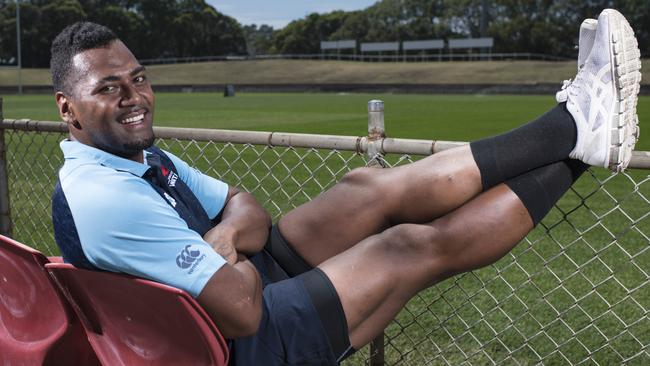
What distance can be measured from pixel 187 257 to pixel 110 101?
1.88 feet

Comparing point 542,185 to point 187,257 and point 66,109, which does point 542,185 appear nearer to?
point 187,257

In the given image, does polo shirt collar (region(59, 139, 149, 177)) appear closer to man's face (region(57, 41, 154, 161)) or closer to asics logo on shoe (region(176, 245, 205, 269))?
man's face (region(57, 41, 154, 161))

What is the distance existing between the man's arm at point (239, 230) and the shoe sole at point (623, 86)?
117cm

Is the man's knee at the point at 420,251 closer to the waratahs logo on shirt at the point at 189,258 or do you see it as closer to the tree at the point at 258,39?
the waratahs logo on shirt at the point at 189,258

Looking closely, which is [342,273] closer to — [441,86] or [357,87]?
[441,86]

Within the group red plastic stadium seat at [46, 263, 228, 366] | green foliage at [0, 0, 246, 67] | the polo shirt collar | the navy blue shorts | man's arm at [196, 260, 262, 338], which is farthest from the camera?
green foliage at [0, 0, 246, 67]

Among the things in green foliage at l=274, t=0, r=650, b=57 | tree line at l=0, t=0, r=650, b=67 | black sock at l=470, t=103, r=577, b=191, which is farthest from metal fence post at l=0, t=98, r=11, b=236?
tree line at l=0, t=0, r=650, b=67

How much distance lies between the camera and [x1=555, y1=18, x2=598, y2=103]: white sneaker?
249 cm

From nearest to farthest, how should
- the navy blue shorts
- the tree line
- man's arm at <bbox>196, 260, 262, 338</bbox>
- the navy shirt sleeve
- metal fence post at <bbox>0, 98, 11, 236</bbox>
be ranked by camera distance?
man's arm at <bbox>196, 260, 262, 338</bbox>
the navy blue shorts
the navy shirt sleeve
metal fence post at <bbox>0, 98, 11, 236</bbox>
the tree line

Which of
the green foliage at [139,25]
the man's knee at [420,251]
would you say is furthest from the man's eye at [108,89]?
the green foliage at [139,25]

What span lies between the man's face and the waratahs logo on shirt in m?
0.47

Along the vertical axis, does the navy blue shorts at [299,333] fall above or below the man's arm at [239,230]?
below

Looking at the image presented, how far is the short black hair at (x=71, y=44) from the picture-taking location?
2.29 metres

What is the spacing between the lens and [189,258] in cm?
Answer: 206
